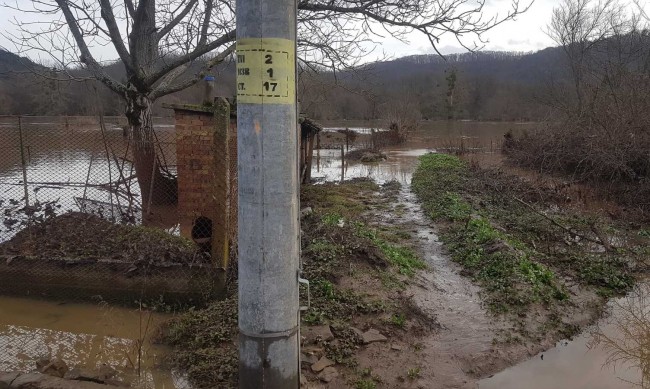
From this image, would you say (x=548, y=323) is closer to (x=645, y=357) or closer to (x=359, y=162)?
(x=645, y=357)

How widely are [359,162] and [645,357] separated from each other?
23194 millimetres

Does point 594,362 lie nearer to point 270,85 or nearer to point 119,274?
point 270,85

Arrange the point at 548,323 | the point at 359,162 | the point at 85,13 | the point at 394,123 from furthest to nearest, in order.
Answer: the point at 394,123 → the point at 359,162 → the point at 85,13 → the point at 548,323

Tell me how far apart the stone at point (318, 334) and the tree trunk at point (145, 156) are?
17.0 ft

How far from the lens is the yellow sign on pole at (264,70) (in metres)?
2.58

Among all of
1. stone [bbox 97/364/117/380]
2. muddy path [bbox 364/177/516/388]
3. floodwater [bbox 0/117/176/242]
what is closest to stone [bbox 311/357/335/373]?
muddy path [bbox 364/177/516/388]

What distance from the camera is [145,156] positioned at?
9.36 m

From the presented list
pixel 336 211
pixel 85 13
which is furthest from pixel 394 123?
pixel 85 13

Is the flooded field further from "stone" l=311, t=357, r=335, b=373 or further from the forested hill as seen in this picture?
the forested hill

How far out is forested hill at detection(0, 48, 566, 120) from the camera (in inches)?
546

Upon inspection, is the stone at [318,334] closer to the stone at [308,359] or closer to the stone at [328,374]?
the stone at [308,359]

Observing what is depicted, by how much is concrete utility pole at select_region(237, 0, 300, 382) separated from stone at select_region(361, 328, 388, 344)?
184 centimetres

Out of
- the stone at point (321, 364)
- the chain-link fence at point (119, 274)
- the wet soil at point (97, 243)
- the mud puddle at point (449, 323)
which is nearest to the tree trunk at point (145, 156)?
the chain-link fence at point (119, 274)

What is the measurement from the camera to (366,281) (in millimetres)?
6191
